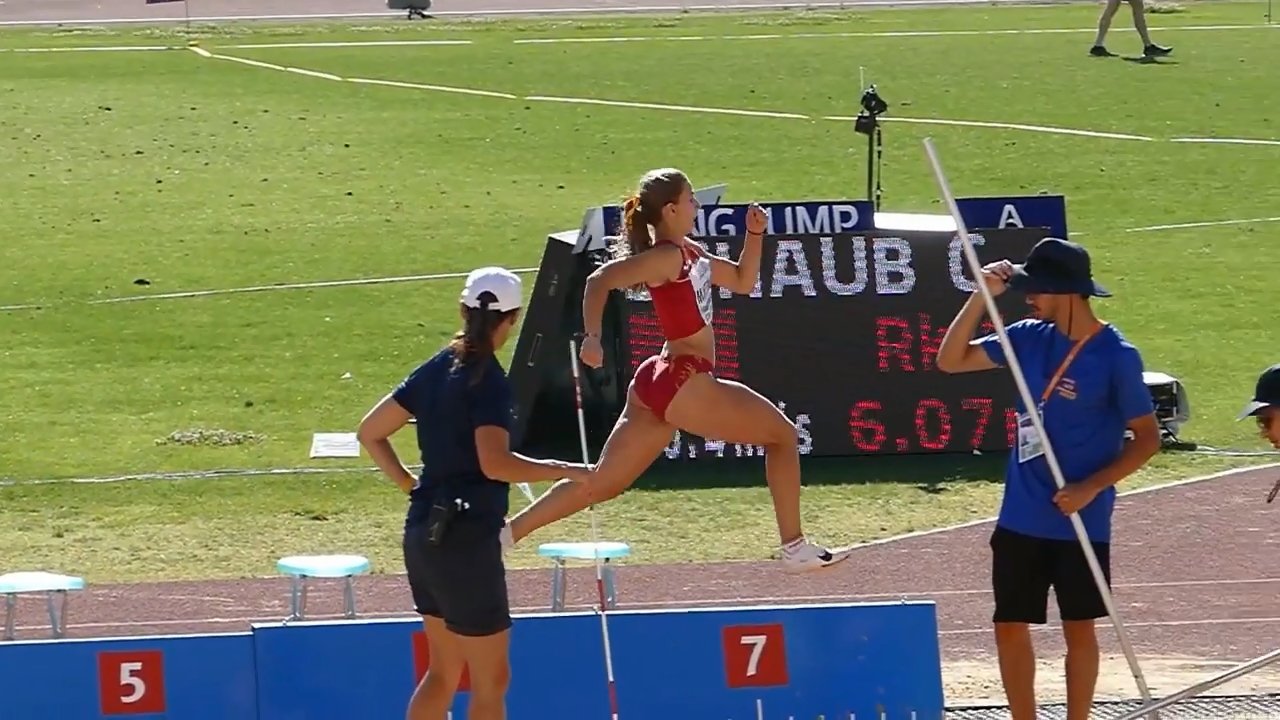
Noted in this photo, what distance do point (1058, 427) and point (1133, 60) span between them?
95.3 ft

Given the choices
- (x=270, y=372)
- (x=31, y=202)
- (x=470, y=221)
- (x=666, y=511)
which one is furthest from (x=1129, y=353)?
Answer: (x=31, y=202)

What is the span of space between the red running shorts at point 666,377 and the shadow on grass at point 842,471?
5392mm

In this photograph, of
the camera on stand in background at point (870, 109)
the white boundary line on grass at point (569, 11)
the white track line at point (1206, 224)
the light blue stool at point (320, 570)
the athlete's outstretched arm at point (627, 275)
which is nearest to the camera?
the athlete's outstretched arm at point (627, 275)

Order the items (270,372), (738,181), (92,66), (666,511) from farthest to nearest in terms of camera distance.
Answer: (92,66)
(738,181)
(270,372)
(666,511)

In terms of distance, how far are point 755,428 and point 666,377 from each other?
1.41 feet

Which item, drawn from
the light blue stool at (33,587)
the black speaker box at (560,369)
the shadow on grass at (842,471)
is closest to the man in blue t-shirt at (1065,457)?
the light blue stool at (33,587)

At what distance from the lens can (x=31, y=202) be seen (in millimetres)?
26266

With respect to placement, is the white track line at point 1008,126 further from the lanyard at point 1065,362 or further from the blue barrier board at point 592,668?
the lanyard at point 1065,362

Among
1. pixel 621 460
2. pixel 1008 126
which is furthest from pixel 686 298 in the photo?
pixel 1008 126

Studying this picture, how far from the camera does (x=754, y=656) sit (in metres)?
9.20

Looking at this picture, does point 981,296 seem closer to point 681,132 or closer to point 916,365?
point 916,365

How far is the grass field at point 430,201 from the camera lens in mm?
14289

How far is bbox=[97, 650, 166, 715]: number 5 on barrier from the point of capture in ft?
29.5

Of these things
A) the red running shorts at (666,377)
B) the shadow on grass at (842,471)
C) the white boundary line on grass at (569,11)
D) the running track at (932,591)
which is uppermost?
the white boundary line on grass at (569,11)
